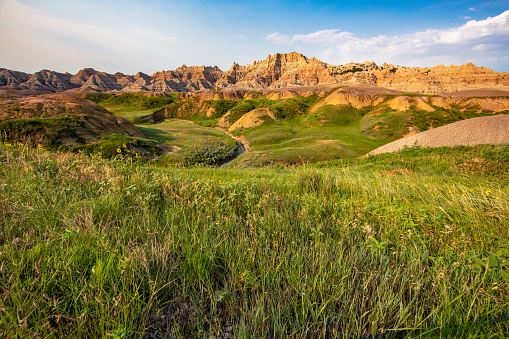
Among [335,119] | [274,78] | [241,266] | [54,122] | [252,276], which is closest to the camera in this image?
[252,276]

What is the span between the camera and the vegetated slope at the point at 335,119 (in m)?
29.3

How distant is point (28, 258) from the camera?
6.59ft

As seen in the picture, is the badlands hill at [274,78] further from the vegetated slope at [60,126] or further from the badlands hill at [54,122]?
the vegetated slope at [60,126]

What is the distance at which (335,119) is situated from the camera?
49.8 metres

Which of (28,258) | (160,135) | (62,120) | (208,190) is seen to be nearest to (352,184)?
(208,190)

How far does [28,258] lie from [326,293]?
2.82 m

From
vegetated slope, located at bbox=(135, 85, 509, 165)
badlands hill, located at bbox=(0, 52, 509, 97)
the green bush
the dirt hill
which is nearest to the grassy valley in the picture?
the dirt hill

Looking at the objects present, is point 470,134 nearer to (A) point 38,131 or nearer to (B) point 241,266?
(B) point 241,266

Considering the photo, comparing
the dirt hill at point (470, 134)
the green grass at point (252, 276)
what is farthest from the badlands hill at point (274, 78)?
the green grass at point (252, 276)

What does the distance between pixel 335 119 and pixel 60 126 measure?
48.3 meters

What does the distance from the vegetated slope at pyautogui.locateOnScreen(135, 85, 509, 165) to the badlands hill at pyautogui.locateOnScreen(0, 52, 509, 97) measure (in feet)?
128

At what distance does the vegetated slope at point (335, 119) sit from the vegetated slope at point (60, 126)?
14.2 m

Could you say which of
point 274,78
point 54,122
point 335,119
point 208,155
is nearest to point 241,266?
point 54,122

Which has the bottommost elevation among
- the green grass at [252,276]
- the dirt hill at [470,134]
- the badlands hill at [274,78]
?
the green grass at [252,276]
